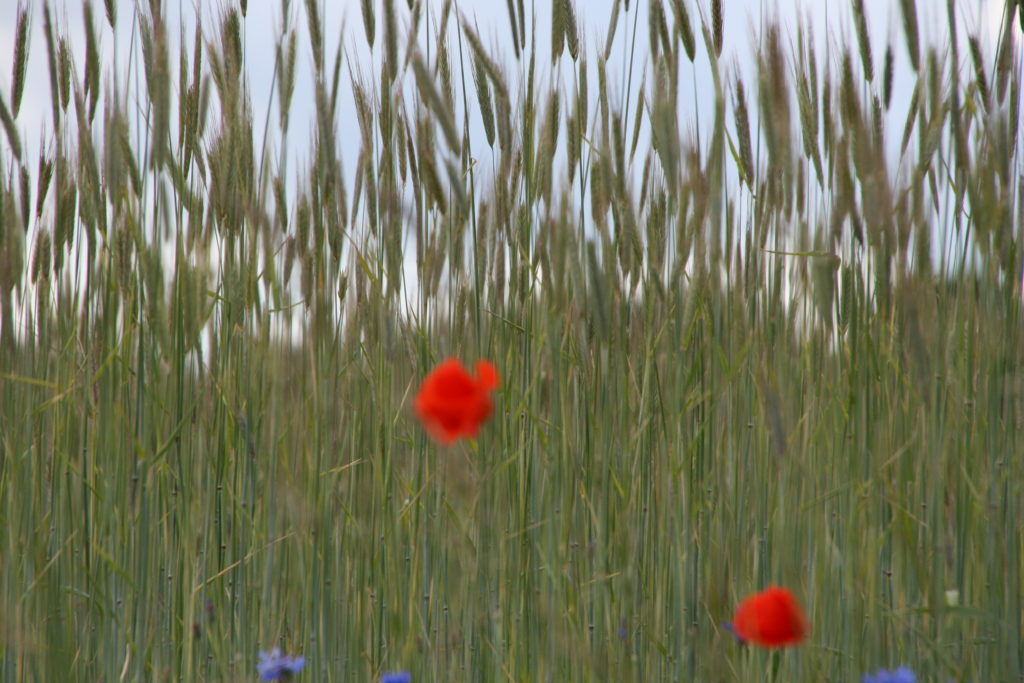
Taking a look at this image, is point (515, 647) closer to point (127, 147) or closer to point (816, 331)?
point (816, 331)

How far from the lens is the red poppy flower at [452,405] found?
27.2 inches

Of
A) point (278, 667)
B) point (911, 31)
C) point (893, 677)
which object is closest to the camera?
point (893, 677)

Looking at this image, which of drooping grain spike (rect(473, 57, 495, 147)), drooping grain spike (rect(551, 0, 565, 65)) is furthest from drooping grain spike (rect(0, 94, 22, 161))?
drooping grain spike (rect(551, 0, 565, 65))

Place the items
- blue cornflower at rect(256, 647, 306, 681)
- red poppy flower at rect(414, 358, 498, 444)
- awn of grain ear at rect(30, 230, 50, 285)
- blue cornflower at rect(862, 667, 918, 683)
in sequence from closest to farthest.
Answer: red poppy flower at rect(414, 358, 498, 444) → blue cornflower at rect(862, 667, 918, 683) → blue cornflower at rect(256, 647, 306, 681) → awn of grain ear at rect(30, 230, 50, 285)

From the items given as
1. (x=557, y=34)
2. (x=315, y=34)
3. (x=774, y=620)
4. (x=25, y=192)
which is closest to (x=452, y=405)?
(x=774, y=620)

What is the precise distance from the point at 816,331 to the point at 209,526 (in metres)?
0.82

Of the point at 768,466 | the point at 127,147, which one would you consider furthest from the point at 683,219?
the point at 127,147

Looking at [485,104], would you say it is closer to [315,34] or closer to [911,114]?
[315,34]

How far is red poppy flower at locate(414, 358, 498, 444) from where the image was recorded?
69 cm

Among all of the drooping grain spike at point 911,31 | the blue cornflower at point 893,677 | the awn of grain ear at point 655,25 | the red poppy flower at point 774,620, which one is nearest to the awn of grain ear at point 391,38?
the awn of grain ear at point 655,25

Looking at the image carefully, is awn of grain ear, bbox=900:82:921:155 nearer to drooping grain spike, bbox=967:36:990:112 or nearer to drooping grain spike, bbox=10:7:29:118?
drooping grain spike, bbox=967:36:990:112

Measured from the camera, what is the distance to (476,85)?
132 centimetres

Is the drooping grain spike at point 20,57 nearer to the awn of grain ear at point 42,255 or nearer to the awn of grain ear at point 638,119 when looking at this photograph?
the awn of grain ear at point 42,255

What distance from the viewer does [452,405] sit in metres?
0.69
